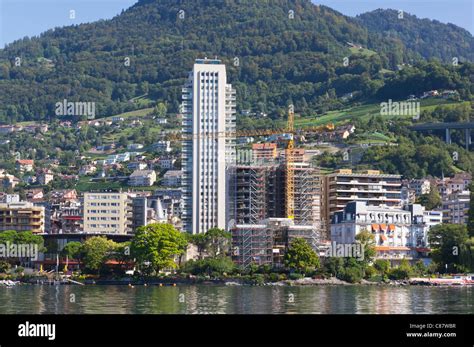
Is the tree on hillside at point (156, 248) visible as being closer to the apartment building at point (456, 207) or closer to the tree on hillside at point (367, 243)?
the tree on hillside at point (367, 243)

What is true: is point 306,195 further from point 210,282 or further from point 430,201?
point 210,282

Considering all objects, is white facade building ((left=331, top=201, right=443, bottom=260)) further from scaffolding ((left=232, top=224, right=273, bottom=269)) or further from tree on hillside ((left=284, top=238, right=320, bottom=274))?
tree on hillside ((left=284, top=238, right=320, bottom=274))

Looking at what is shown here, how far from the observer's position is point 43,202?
13438cm

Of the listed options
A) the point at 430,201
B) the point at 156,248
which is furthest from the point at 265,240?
the point at 430,201

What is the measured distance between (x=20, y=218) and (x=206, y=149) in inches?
785

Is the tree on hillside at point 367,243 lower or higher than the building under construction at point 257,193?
lower

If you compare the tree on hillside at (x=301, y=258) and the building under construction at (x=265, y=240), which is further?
the building under construction at (x=265, y=240)

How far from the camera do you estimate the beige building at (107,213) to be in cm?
11225

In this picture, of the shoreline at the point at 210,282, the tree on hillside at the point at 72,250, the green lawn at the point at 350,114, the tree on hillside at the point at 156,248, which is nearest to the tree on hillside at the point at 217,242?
the tree on hillside at the point at 156,248

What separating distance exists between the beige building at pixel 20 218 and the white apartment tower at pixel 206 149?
14.3 metres
